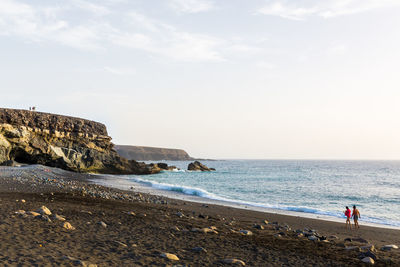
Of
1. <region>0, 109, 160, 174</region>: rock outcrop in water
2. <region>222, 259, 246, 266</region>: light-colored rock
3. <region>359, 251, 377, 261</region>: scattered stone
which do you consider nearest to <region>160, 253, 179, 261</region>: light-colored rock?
<region>222, 259, 246, 266</region>: light-colored rock

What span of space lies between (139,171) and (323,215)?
176ft

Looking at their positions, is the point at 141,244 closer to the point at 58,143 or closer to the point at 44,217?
the point at 44,217

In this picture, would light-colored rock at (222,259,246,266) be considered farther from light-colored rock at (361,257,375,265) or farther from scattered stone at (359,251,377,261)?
scattered stone at (359,251,377,261)

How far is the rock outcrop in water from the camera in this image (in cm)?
5159

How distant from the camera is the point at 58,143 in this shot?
193 feet

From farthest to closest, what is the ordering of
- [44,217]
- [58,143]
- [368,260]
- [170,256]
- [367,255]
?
[58,143] < [44,217] < [367,255] < [368,260] < [170,256]

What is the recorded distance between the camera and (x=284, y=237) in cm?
1242

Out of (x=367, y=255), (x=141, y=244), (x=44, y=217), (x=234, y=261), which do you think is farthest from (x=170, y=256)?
(x=367, y=255)

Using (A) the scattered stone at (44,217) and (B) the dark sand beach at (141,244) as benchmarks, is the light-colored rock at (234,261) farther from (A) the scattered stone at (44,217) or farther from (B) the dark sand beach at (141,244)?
(A) the scattered stone at (44,217)

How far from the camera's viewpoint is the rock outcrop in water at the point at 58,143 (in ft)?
169

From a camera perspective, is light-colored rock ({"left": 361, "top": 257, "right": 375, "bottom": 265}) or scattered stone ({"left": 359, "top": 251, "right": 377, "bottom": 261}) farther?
scattered stone ({"left": 359, "top": 251, "right": 377, "bottom": 261})

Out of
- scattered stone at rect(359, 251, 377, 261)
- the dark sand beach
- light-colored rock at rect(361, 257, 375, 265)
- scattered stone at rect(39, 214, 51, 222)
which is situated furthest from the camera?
scattered stone at rect(39, 214, 51, 222)

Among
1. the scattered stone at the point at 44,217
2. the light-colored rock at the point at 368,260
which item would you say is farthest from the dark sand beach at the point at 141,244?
the light-colored rock at the point at 368,260

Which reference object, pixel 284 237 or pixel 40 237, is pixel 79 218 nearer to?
pixel 40 237
